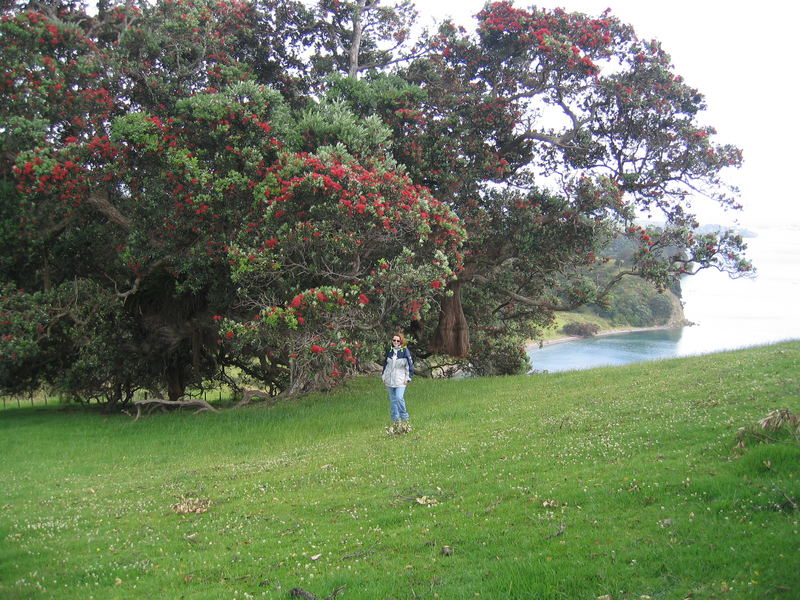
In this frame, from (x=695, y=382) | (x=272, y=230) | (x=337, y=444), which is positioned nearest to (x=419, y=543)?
(x=337, y=444)

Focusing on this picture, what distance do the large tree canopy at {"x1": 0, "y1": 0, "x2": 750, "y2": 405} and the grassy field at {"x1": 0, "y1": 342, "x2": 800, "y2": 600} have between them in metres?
4.91

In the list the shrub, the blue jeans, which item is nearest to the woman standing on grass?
the blue jeans

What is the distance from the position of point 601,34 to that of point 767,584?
2268cm

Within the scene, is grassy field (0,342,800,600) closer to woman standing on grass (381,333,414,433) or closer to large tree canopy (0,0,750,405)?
woman standing on grass (381,333,414,433)

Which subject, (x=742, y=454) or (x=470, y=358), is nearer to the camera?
(x=742, y=454)

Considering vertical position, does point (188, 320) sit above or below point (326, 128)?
below

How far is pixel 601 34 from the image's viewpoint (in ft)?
78.3

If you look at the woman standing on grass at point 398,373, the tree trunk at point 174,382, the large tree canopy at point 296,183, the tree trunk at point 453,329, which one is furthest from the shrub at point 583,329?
the woman standing on grass at point 398,373

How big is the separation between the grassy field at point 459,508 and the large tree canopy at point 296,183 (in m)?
4.91

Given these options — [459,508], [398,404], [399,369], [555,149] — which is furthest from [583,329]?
[459,508]

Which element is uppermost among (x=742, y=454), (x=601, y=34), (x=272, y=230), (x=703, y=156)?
(x=601, y=34)

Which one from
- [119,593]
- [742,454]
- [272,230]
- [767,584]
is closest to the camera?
[767,584]

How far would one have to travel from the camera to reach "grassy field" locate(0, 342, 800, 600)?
6215 mm

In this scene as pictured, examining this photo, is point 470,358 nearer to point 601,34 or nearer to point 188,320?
point 188,320
